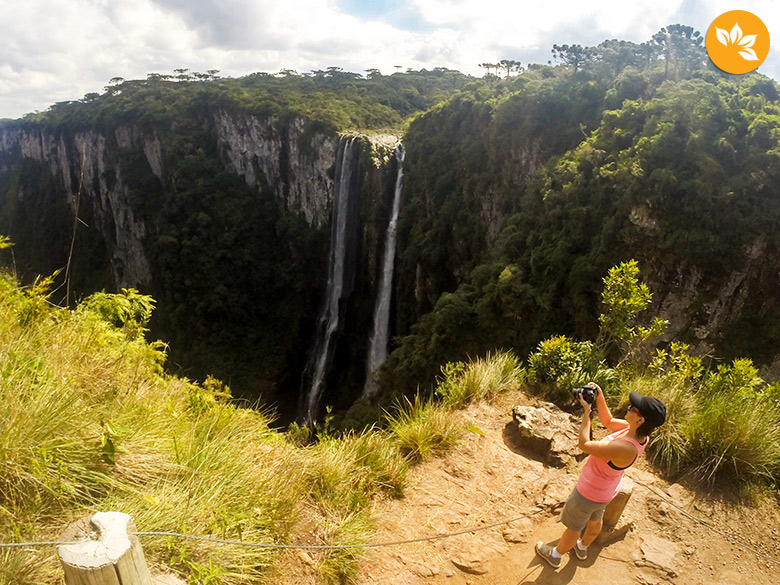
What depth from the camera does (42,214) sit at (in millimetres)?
56062

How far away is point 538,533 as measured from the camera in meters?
4.01

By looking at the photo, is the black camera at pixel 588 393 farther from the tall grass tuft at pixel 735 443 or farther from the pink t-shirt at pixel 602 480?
the tall grass tuft at pixel 735 443

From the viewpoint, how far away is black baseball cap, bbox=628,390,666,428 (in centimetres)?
304

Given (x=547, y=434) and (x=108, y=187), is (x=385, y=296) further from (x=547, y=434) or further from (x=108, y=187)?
(x=108, y=187)

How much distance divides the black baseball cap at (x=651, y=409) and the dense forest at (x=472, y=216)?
402 centimetres

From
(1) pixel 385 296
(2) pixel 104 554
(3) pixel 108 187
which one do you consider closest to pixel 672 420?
(2) pixel 104 554

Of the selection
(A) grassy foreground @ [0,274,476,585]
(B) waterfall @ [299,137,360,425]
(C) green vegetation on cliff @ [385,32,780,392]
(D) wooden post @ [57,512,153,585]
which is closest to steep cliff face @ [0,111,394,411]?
(B) waterfall @ [299,137,360,425]

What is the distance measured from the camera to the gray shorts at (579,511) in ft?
11.2

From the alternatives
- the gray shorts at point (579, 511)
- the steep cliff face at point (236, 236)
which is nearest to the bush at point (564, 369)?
the gray shorts at point (579, 511)

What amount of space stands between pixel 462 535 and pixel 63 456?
116 inches

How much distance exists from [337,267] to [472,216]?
33.6 ft

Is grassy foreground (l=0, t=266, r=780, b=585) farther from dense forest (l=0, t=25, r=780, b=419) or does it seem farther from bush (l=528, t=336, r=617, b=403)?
dense forest (l=0, t=25, r=780, b=419)

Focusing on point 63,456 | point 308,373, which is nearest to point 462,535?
point 63,456

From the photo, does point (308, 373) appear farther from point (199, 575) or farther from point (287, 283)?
point (199, 575)
